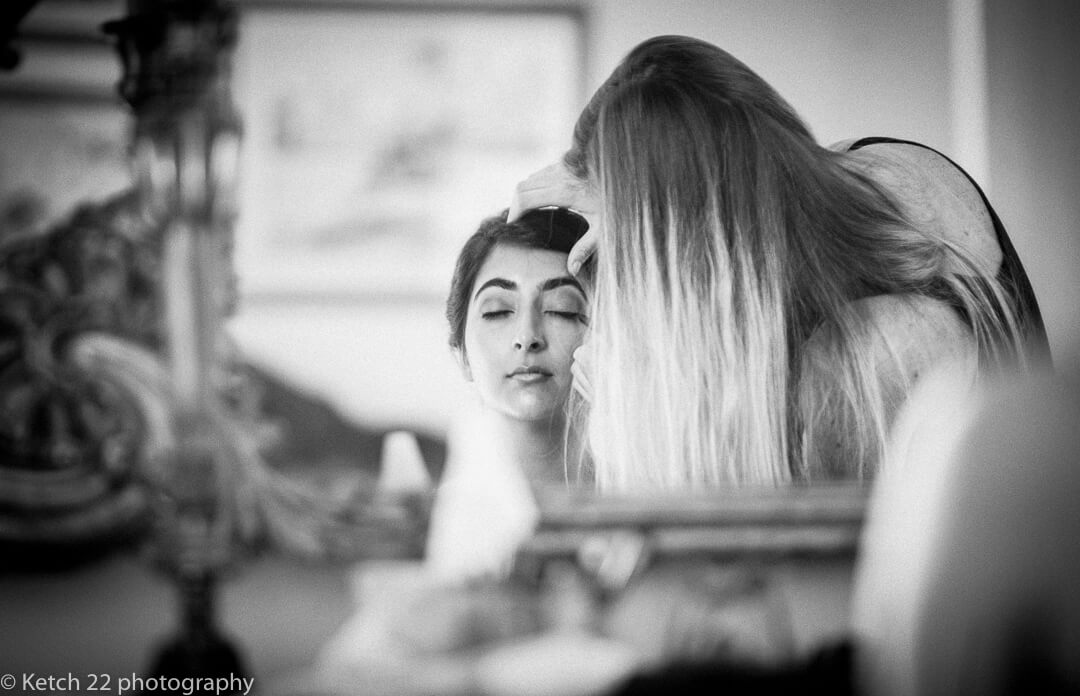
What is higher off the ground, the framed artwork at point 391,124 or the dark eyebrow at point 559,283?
the framed artwork at point 391,124

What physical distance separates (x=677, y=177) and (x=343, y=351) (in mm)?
654

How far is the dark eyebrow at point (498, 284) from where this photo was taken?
2061 millimetres

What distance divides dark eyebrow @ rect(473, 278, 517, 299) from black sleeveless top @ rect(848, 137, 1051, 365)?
661mm

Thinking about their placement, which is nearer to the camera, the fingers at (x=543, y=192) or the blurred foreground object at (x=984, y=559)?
the blurred foreground object at (x=984, y=559)

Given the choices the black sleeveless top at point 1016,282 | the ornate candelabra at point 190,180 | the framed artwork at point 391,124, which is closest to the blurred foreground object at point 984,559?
the black sleeveless top at point 1016,282

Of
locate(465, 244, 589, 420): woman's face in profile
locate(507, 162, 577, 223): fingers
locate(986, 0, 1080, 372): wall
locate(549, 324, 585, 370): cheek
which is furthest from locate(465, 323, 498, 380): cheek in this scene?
locate(986, 0, 1080, 372): wall

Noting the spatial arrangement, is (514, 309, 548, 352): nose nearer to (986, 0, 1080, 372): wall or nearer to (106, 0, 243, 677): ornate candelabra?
(106, 0, 243, 677): ornate candelabra

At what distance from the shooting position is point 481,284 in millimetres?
2068

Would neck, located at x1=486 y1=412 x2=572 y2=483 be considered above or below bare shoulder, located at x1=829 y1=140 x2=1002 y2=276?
below

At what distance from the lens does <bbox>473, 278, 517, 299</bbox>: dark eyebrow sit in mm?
2061

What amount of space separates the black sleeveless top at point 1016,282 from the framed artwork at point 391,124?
1.99 feet

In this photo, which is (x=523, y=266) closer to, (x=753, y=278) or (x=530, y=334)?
(x=530, y=334)

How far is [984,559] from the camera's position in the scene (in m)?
1.58

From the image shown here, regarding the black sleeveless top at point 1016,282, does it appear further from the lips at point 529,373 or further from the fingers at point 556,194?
the lips at point 529,373
